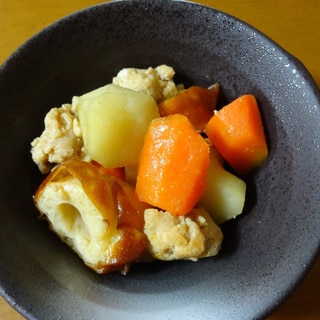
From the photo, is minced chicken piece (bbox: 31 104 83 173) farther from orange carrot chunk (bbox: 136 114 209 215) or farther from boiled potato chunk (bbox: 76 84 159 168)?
orange carrot chunk (bbox: 136 114 209 215)

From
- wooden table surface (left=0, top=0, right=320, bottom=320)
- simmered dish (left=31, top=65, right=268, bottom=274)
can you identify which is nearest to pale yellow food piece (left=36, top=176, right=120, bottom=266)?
simmered dish (left=31, top=65, right=268, bottom=274)

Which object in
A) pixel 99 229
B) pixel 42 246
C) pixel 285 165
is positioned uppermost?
pixel 285 165

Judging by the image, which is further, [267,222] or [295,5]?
[295,5]

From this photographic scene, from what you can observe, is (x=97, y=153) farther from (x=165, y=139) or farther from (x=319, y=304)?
(x=319, y=304)

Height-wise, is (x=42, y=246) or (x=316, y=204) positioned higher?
(x=316, y=204)

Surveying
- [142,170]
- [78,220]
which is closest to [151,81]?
[142,170]

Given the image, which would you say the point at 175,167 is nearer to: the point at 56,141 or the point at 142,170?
the point at 142,170

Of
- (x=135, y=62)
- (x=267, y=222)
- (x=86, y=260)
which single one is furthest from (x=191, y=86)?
(x=86, y=260)

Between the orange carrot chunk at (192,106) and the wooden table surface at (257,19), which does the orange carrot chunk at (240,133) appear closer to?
the orange carrot chunk at (192,106)
